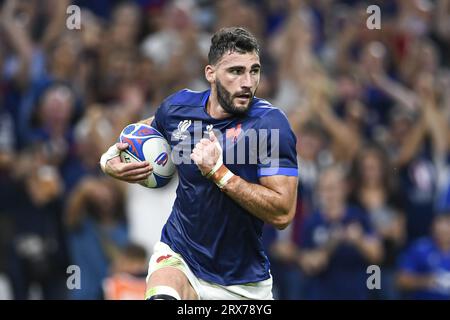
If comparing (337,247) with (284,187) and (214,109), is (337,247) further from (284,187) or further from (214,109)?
(284,187)

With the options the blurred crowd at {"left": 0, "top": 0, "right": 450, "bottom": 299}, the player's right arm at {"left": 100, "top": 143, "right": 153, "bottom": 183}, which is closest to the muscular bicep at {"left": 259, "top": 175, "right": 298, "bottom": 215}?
the player's right arm at {"left": 100, "top": 143, "right": 153, "bottom": 183}

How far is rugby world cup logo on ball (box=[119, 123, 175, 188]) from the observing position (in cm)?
698

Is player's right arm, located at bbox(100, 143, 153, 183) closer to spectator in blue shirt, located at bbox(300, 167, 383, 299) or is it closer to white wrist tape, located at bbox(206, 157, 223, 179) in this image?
white wrist tape, located at bbox(206, 157, 223, 179)

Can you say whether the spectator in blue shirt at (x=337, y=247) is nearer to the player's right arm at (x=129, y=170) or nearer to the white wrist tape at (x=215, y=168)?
the player's right arm at (x=129, y=170)

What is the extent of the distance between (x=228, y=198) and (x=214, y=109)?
0.66 metres

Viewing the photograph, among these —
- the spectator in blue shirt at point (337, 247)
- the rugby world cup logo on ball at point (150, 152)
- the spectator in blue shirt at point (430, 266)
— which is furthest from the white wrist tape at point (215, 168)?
the spectator in blue shirt at point (430, 266)

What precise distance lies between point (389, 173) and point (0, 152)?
4227 mm

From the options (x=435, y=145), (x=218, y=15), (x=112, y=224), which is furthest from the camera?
(x=218, y=15)

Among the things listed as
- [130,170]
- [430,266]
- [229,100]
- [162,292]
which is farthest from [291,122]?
[162,292]

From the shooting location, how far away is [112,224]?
10555 mm

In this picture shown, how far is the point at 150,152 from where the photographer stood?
6980 mm

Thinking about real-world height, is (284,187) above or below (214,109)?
below
